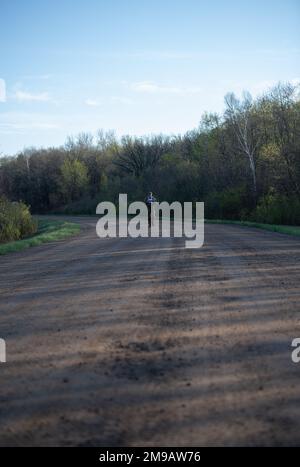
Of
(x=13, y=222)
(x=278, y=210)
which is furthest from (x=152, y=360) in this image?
(x=278, y=210)

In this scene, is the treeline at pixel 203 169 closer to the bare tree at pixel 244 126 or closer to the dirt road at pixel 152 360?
the bare tree at pixel 244 126

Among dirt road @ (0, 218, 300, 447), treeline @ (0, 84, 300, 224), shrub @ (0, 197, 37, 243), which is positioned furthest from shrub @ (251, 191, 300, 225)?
dirt road @ (0, 218, 300, 447)

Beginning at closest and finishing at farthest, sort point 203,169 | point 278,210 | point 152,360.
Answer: point 152,360
point 278,210
point 203,169

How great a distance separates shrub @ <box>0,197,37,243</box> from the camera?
83.5 feet

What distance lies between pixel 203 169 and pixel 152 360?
160 feet

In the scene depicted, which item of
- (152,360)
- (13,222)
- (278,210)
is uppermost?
(278,210)

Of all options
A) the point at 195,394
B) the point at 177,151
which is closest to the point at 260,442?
the point at 195,394

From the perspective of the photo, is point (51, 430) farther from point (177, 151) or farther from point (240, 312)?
point (177, 151)

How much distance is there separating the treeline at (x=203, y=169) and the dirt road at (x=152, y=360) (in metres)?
23.9

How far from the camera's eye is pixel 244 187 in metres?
40.6

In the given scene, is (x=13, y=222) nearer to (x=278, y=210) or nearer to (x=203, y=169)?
(x=278, y=210)

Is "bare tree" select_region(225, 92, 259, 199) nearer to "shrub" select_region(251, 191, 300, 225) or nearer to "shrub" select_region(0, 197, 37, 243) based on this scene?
"shrub" select_region(251, 191, 300, 225)

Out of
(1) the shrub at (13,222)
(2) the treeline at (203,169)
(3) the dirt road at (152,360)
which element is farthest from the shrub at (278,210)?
(3) the dirt road at (152,360)

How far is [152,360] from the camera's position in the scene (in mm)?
4879
